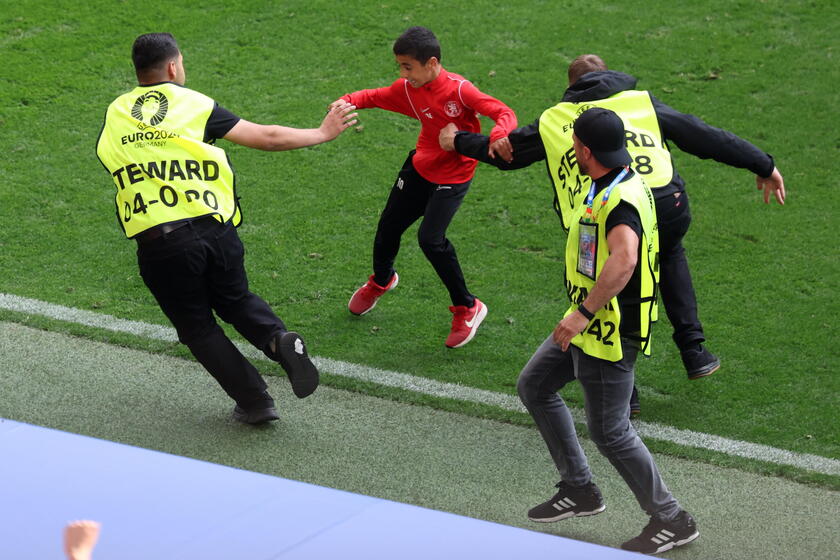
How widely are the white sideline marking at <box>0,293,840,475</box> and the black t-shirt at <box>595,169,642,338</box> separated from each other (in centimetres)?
124

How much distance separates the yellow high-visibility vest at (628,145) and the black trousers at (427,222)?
1.06m

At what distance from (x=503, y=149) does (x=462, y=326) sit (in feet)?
4.60

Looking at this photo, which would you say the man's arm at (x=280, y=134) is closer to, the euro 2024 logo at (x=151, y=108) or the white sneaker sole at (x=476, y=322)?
the euro 2024 logo at (x=151, y=108)

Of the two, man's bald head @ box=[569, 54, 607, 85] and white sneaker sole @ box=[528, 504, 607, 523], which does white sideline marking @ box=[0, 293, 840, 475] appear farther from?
man's bald head @ box=[569, 54, 607, 85]

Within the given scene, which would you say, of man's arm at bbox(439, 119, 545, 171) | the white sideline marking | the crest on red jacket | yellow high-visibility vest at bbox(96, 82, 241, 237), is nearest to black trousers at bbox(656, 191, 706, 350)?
the white sideline marking

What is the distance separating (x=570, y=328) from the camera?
3885 mm

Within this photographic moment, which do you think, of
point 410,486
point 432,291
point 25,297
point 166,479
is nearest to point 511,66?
point 432,291

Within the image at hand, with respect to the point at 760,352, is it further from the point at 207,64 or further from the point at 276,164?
the point at 207,64

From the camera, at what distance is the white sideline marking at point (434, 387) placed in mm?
4867

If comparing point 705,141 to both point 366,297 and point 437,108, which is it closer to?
point 437,108

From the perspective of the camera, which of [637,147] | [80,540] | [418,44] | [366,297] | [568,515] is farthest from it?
[366,297]

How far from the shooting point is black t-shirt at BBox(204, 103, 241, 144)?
15.6 feet

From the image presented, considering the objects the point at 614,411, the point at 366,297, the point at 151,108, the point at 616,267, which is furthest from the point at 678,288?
the point at 151,108

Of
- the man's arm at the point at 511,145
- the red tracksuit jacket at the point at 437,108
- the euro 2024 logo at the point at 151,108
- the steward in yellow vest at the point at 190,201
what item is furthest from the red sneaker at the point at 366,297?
the euro 2024 logo at the point at 151,108
